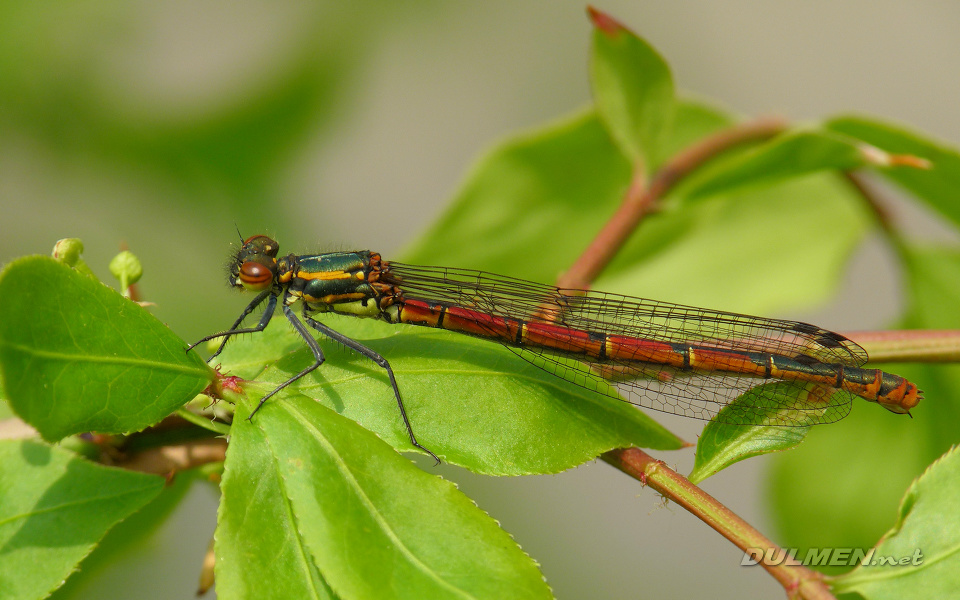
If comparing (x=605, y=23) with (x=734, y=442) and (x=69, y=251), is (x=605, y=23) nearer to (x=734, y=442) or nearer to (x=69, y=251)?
(x=734, y=442)

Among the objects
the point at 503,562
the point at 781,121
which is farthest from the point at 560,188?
the point at 503,562

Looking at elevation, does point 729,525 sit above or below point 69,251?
below

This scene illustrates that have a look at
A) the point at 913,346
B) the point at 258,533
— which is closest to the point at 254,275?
the point at 258,533

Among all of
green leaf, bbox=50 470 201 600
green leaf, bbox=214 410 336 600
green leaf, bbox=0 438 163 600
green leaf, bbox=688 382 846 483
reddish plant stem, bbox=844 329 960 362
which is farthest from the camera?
green leaf, bbox=50 470 201 600

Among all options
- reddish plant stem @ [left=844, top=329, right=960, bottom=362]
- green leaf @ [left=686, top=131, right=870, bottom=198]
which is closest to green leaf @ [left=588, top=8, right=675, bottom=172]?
green leaf @ [left=686, top=131, right=870, bottom=198]

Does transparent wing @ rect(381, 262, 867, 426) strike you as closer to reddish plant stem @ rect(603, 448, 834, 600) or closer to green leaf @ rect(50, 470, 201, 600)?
reddish plant stem @ rect(603, 448, 834, 600)

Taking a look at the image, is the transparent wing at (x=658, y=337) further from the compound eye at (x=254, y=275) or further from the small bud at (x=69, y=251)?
the small bud at (x=69, y=251)

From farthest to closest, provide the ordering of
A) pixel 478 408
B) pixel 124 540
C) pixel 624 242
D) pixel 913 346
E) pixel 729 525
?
pixel 624 242 < pixel 124 540 < pixel 913 346 < pixel 478 408 < pixel 729 525
